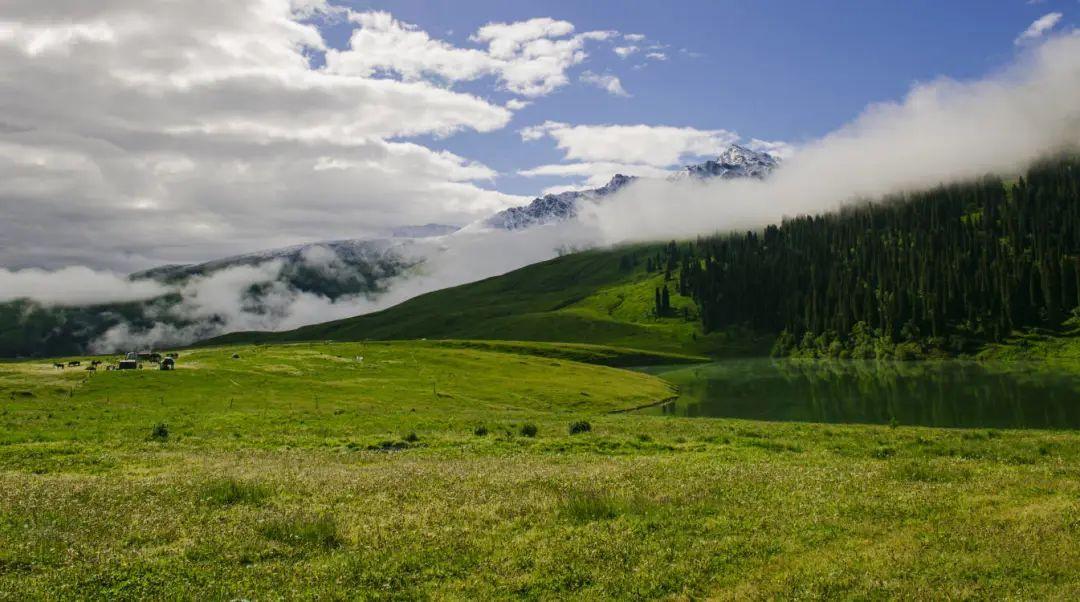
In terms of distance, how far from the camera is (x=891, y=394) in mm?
102438

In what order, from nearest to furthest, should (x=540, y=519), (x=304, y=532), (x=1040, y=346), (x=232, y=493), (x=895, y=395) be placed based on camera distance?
(x=304, y=532), (x=540, y=519), (x=232, y=493), (x=895, y=395), (x=1040, y=346)

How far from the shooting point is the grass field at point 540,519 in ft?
38.9

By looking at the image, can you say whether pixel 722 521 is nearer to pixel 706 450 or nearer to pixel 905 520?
pixel 905 520

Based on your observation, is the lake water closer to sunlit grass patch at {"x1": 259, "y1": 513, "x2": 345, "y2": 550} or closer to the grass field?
the grass field

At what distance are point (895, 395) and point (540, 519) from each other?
3981 inches

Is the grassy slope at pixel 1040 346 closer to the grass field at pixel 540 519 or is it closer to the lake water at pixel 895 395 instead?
the lake water at pixel 895 395

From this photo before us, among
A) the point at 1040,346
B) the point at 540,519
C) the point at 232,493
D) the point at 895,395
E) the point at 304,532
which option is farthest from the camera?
the point at 1040,346

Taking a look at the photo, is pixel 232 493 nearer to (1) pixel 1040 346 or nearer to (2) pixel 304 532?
(2) pixel 304 532

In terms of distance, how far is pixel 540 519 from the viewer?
16.0 metres

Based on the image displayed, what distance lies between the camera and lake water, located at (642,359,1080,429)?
73.6m

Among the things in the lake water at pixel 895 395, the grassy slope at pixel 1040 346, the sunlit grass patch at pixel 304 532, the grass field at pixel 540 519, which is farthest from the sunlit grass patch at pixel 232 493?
the grassy slope at pixel 1040 346

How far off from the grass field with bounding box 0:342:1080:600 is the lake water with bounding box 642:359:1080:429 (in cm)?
3453

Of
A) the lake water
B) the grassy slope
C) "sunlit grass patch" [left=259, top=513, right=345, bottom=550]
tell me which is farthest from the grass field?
the grassy slope

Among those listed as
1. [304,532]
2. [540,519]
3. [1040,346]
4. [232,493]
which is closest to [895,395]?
[540,519]
